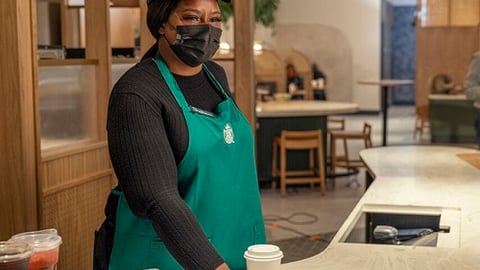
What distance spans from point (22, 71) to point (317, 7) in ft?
34.6

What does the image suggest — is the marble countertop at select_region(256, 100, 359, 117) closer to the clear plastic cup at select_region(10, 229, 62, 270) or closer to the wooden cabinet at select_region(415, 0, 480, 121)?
the wooden cabinet at select_region(415, 0, 480, 121)

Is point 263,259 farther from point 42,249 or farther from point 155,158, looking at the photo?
point 42,249

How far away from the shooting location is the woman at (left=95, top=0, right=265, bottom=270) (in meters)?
1.63

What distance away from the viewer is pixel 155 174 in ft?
5.37

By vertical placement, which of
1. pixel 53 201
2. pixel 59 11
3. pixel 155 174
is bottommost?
pixel 53 201

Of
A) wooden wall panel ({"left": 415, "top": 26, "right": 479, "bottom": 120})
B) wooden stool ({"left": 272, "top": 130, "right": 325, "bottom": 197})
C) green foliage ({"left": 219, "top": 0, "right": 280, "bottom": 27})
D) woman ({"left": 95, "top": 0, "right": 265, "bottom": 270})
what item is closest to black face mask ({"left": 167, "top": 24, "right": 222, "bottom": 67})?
woman ({"left": 95, "top": 0, "right": 265, "bottom": 270})

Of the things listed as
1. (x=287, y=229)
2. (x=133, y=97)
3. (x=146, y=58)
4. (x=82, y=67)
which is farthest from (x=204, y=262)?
(x=287, y=229)

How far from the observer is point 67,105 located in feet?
11.0

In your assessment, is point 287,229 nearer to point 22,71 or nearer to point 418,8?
point 22,71

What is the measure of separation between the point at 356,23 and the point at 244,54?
871cm

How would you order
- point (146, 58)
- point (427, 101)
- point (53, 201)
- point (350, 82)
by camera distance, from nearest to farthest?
1. point (146, 58)
2. point (53, 201)
3. point (427, 101)
4. point (350, 82)

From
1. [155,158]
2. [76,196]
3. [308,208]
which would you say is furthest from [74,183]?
[308,208]

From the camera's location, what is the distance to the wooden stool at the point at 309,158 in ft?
23.7

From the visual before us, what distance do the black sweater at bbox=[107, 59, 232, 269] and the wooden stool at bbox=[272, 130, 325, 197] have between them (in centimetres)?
550
